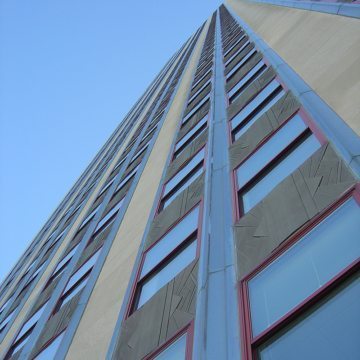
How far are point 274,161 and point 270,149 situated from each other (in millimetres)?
609

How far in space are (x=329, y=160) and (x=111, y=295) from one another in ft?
21.1

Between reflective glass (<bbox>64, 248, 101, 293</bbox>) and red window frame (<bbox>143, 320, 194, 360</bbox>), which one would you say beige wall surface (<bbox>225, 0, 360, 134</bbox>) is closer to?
red window frame (<bbox>143, 320, 194, 360</bbox>)

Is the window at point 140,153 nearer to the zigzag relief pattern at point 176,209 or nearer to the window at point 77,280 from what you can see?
the window at point 77,280

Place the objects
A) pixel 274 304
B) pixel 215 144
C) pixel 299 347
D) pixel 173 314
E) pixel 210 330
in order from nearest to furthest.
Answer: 1. pixel 299 347
2. pixel 274 304
3. pixel 210 330
4. pixel 173 314
5. pixel 215 144

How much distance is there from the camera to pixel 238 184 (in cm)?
965

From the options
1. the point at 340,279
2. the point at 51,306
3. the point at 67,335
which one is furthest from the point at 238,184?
the point at 51,306

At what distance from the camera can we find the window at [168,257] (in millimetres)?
9344

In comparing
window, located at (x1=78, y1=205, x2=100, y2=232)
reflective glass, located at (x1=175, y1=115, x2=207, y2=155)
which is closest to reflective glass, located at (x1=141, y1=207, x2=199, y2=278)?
reflective glass, located at (x1=175, y1=115, x2=207, y2=155)

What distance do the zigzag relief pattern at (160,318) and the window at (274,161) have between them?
1850 millimetres

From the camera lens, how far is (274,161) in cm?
915

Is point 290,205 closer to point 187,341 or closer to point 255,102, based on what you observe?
point 187,341

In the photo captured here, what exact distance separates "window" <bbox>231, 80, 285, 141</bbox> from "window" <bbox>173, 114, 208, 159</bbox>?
251cm

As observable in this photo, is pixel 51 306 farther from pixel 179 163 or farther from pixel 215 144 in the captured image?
pixel 215 144

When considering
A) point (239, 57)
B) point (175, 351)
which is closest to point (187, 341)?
point (175, 351)
